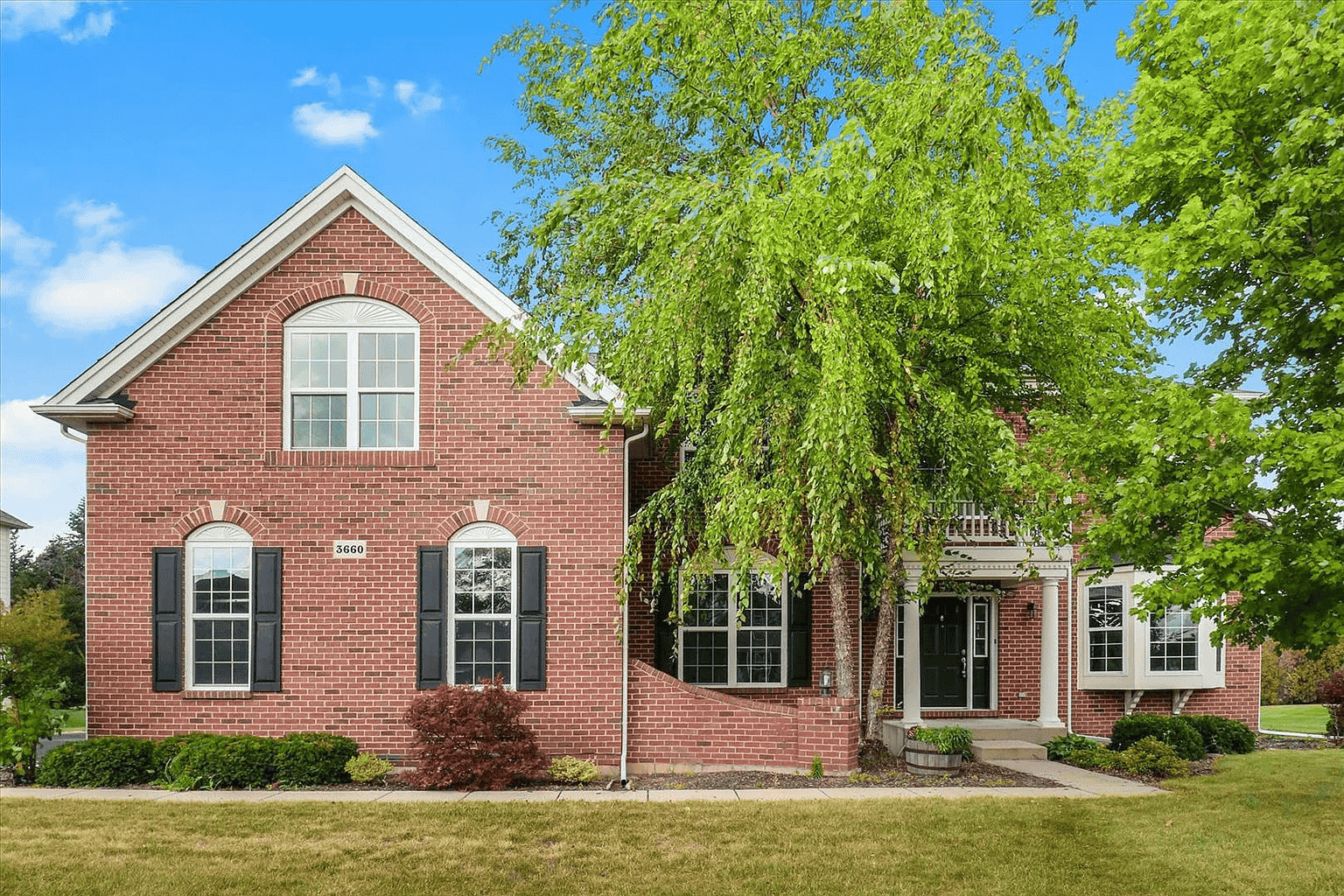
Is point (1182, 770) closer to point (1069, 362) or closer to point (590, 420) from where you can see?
point (1069, 362)

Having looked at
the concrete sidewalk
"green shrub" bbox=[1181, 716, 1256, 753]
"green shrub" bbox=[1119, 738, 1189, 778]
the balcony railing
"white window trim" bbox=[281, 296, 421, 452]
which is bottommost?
"green shrub" bbox=[1181, 716, 1256, 753]

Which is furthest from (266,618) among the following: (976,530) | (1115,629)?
(1115,629)

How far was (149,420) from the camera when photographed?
12.9m

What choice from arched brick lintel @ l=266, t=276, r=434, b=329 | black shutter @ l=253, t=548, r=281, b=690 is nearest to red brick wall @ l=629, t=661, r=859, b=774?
black shutter @ l=253, t=548, r=281, b=690

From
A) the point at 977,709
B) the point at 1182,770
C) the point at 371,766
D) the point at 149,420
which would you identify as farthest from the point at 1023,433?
the point at 149,420

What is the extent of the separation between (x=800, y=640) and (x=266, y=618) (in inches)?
313

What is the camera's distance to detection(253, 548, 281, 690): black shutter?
496 inches

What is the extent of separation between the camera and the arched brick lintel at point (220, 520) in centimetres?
1277

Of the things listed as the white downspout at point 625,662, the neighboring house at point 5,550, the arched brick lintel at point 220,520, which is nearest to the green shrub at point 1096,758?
the white downspout at point 625,662

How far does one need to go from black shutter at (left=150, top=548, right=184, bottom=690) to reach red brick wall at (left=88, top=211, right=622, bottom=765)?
0.16 meters

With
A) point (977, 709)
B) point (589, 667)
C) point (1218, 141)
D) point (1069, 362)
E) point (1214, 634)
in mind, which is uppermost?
point (1218, 141)

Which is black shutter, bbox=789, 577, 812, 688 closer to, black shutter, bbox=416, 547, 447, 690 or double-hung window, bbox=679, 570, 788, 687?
double-hung window, bbox=679, 570, 788, 687

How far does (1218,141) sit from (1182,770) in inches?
329

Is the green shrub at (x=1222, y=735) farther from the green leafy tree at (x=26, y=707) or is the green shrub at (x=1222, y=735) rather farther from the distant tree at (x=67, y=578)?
the distant tree at (x=67, y=578)
